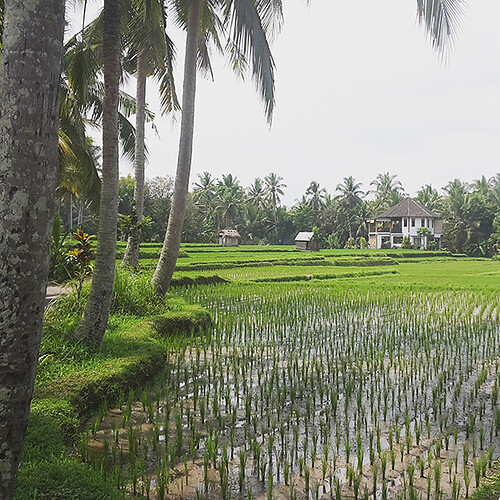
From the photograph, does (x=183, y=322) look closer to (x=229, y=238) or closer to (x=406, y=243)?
(x=229, y=238)

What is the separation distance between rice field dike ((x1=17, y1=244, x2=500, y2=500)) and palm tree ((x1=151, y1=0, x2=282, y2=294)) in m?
0.83

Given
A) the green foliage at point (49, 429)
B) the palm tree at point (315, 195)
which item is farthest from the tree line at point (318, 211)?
the green foliage at point (49, 429)

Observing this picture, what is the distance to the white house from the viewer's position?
4497 cm

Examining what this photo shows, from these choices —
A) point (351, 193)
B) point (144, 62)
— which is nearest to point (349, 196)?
point (351, 193)

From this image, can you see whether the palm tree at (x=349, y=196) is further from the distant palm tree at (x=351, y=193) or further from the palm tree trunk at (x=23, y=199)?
the palm tree trunk at (x=23, y=199)

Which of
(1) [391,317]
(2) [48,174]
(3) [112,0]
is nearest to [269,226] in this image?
(1) [391,317]

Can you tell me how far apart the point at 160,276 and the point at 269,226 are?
4410 centimetres

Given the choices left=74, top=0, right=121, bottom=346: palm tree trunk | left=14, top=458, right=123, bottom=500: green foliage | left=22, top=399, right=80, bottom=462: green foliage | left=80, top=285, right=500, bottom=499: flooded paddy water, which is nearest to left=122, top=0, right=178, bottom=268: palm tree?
left=74, top=0, right=121, bottom=346: palm tree trunk

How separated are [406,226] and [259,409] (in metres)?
43.8

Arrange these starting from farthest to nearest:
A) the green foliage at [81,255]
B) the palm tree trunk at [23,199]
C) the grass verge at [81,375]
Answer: the green foliage at [81,255], the grass verge at [81,375], the palm tree trunk at [23,199]

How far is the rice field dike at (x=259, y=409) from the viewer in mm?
3064

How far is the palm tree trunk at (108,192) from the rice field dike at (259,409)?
44 centimetres

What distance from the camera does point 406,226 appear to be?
45.7 meters

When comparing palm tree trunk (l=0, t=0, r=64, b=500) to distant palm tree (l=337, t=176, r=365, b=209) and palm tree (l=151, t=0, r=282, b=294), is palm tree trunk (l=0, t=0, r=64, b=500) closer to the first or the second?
palm tree (l=151, t=0, r=282, b=294)
